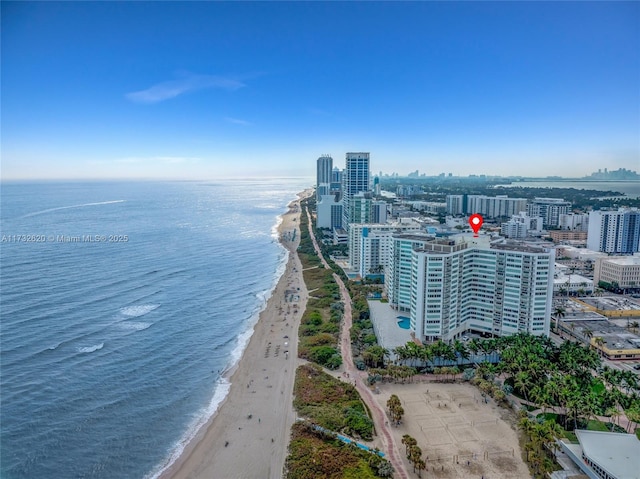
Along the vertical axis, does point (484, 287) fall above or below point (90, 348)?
above

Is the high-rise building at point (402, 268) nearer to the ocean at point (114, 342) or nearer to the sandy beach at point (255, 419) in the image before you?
the sandy beach at point (255, 419)

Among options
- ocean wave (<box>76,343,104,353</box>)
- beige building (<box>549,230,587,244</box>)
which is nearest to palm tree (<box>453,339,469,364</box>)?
ocean wave (<box>76,343,104,353</box>)

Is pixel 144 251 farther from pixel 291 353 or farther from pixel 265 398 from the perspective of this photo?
pixel 265 398

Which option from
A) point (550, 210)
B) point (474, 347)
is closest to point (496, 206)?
point (550, 210)

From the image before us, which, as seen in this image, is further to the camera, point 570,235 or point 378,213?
point 570,235

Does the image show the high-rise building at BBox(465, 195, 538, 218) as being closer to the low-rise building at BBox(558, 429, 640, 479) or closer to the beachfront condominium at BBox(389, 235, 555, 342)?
the beachfront condominium at BBox(389, 235, 555, 342)

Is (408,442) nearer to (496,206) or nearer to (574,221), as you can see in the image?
(574,221)

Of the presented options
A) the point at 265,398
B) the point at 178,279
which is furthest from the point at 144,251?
the point at 265,398
